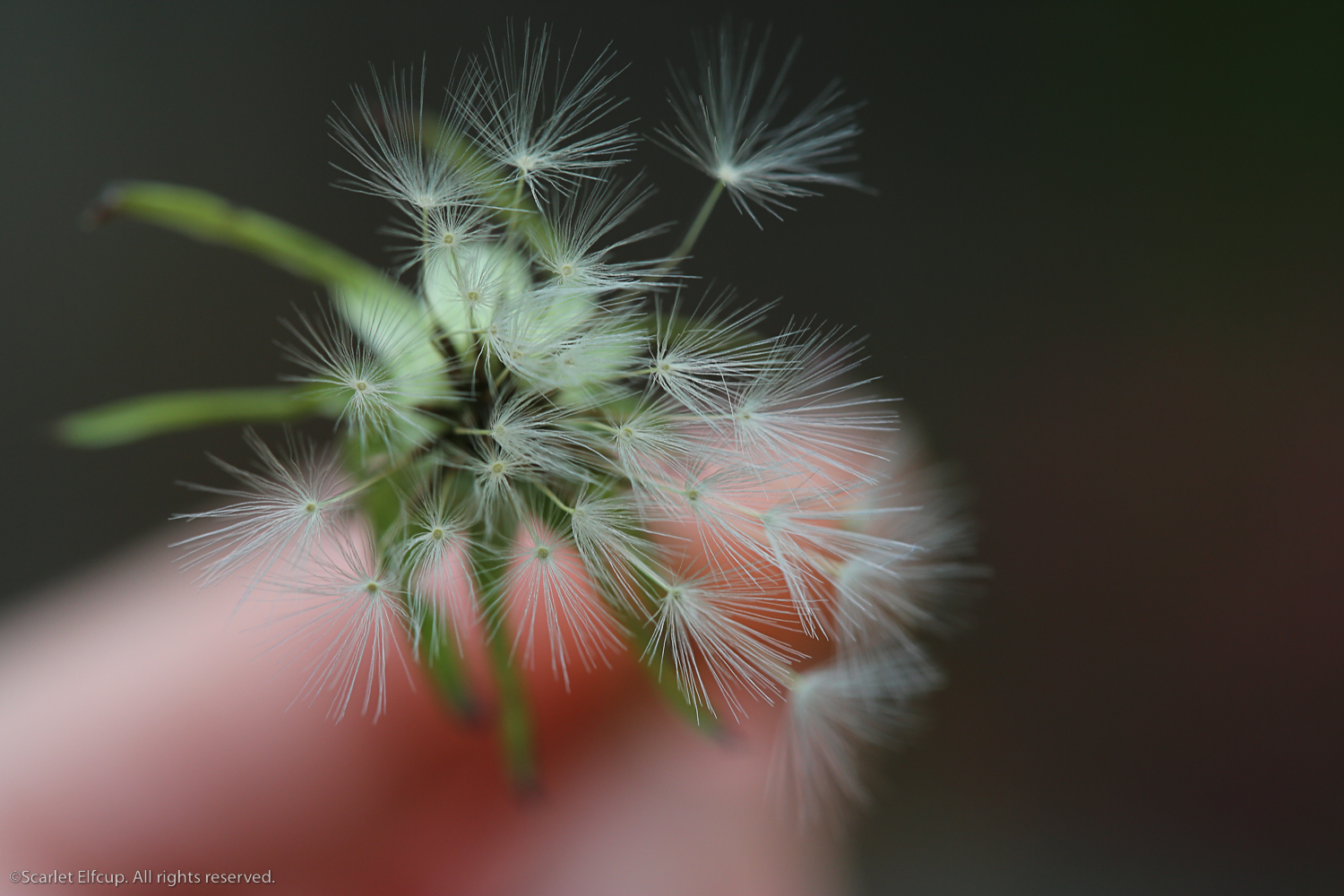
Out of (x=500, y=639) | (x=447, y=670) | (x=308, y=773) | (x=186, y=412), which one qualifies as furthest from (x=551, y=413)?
(x=308, y=773)

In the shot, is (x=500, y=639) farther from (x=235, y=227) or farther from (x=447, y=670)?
(x=235, y=227)

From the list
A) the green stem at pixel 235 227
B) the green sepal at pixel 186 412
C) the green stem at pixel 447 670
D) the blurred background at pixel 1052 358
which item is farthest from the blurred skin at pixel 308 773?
the blurred background at pixel 1052 358

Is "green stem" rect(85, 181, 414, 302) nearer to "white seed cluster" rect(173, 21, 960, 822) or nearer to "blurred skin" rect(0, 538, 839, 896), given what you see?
"white seed cluster" rect(173, 21, 960, 822)

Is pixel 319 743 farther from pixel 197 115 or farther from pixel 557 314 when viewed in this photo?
pixel 197 115

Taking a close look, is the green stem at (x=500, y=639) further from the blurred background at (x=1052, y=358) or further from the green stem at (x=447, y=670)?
the blurred background at (x=1052, y=358)

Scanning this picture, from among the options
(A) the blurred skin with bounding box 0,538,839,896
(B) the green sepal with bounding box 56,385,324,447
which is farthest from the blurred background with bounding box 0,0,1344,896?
(B) the green sepal with bounding box 56,385,324,447

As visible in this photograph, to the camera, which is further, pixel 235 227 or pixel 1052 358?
pixel 1052 358
